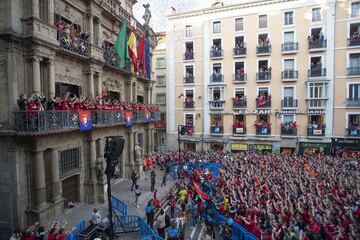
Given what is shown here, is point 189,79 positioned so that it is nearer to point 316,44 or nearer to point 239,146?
point 239,146

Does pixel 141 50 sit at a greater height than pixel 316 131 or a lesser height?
greater

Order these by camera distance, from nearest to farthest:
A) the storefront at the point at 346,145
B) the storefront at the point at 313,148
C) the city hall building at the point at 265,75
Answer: the storefront at the point at 346,145
the city hall building at the point at 265,75
the storefront at the point at 313,148

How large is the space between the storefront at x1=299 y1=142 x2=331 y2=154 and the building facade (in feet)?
71.8

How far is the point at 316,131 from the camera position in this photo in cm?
2875

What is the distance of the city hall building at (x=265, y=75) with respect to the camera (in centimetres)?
2809

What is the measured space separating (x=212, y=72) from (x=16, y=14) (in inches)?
964

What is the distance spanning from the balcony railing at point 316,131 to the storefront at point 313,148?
104cm

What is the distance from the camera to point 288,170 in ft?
58.9

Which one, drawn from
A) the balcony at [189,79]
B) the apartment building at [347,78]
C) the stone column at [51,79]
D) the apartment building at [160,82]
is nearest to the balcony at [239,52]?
the balcony at [189,79]

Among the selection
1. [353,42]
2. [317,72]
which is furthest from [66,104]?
[353,42]

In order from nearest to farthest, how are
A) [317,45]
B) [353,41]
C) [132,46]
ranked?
[132,46], [353,41], [317,45]

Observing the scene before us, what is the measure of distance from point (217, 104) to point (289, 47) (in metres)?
10.8

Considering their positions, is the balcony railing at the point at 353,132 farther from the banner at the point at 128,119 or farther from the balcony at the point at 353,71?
the banner at the point at 128,119

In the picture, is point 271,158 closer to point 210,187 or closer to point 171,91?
point 210,187
